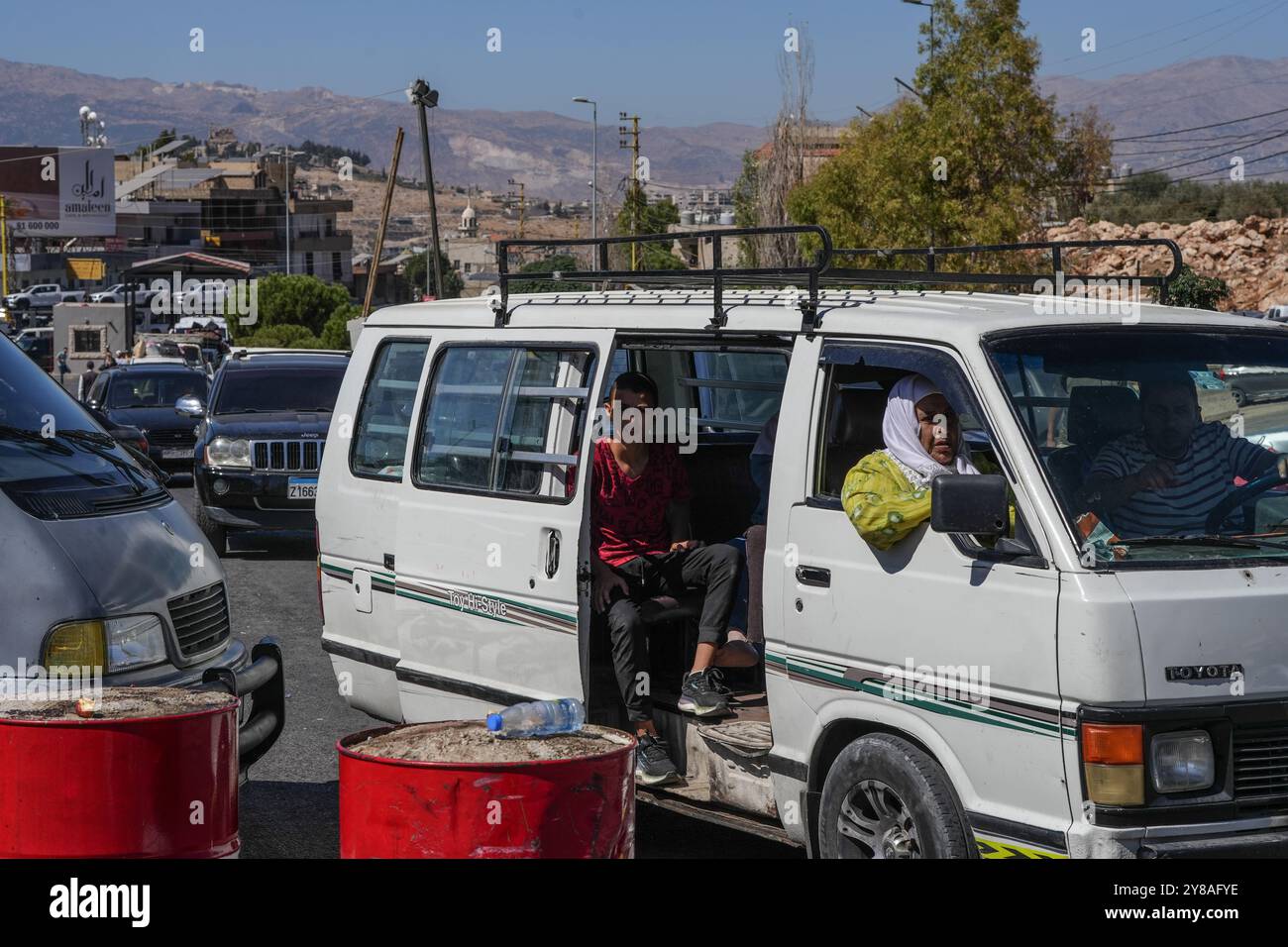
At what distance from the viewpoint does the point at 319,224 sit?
487 feet

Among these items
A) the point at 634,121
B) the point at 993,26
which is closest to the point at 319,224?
the point at 634,121

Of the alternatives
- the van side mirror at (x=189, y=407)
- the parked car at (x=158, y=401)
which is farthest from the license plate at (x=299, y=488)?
the parked car at (x=158, y=401)

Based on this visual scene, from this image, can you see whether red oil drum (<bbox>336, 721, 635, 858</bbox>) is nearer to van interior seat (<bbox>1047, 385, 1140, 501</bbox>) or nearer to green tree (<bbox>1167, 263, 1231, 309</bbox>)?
van interior seat (<bbox>1047, 385, 1140, 501</bbox>)

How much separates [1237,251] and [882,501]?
50385mm

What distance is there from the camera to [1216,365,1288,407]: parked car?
5410mm

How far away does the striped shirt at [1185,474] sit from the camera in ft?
16.0

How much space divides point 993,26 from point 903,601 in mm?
24241

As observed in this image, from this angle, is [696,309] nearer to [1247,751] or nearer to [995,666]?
[995,666]

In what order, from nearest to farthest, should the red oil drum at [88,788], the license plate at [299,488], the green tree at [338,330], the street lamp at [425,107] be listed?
the red oil drum at [88,788] < the license plate at [299,488] < the street lamp at [425,107] < the green tree at [338,330]

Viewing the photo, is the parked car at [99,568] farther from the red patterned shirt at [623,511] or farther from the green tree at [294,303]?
the green tree at [294,303]

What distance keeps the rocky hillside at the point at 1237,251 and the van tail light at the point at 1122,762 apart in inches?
1798

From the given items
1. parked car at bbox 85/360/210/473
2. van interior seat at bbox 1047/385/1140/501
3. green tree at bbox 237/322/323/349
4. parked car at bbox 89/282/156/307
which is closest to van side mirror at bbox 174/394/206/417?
parked car at bbox 85/360/210/473

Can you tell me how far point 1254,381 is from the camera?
18.6ft

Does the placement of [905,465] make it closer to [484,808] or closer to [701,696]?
[701,696]
